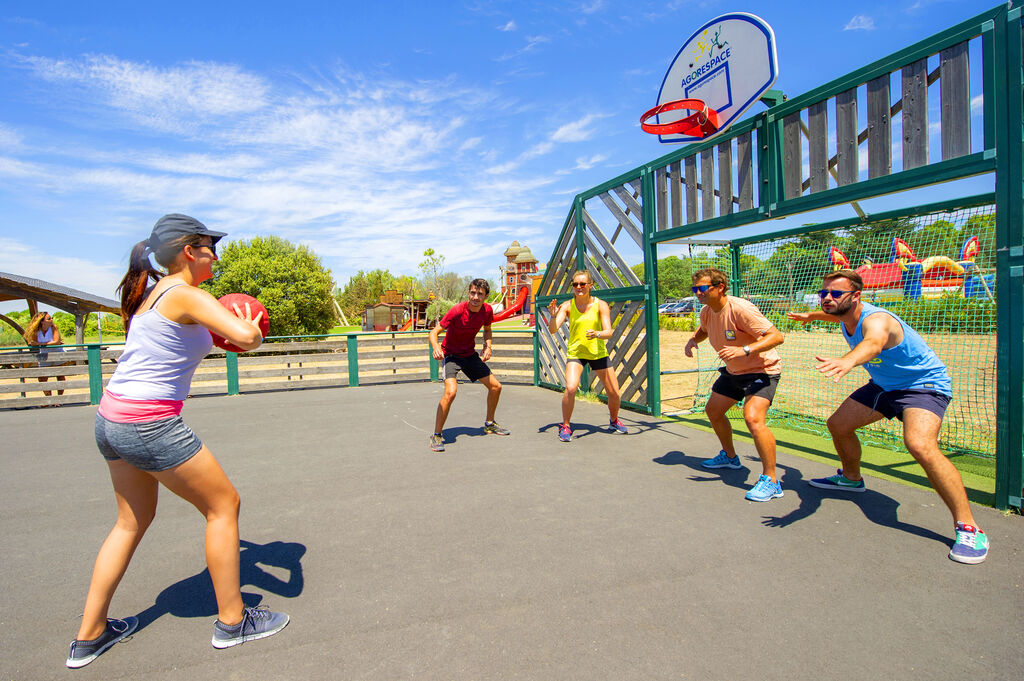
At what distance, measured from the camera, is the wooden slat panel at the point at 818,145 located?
530 cm

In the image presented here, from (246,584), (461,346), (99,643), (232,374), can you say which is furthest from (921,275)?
(232,374)

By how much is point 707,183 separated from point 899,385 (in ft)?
11.9

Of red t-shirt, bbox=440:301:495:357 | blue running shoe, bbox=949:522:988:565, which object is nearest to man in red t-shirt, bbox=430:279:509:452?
red t-shirt, bbox=440:301:495:357

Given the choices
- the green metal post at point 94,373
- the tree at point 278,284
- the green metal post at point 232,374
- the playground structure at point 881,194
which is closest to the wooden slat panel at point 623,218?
the playground structure at point 881,194

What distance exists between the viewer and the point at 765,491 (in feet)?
14.2

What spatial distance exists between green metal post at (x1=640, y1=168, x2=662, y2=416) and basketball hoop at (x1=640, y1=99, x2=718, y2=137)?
65cm

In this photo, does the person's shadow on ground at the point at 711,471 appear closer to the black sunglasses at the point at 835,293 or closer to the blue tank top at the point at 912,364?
the blue tank top at the point at 912,364

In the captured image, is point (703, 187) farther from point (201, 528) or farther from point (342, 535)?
point (201, 528)

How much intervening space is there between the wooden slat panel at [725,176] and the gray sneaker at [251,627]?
231 inches

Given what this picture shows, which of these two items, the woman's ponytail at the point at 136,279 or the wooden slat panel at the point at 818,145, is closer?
the woman's ponytail at the point at 136,279

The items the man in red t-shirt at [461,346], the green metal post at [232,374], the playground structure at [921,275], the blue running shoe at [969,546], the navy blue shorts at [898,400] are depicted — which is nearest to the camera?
the blue running shoe at [969,546]

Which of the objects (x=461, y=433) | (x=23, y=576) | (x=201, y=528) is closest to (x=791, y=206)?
(x=461, y=433)

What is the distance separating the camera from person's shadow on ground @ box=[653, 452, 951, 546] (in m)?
3.80

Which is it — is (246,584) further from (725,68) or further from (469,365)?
(725,68)
